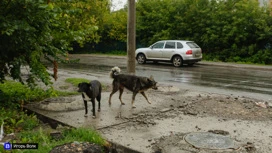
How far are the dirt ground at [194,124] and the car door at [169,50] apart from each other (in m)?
11.8

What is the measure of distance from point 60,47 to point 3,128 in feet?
7.05

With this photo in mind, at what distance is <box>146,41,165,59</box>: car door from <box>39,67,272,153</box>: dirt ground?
12495 mm

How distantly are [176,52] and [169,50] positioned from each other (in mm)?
615

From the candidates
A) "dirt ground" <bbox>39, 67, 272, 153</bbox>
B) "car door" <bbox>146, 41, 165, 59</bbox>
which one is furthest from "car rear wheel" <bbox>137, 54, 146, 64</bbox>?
"dirt ground" <bbox>39, 67, 272, 153</bbox>

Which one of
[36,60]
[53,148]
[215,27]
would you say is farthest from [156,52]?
[53,148]

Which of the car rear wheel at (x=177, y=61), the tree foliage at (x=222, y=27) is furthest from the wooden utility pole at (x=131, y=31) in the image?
the tree foliage at (x=222, y=27)

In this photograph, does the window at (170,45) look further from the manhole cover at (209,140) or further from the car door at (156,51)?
the manhole cover at (209,140)

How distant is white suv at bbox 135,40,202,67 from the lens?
20.0 m

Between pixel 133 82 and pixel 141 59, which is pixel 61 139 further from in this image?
pixel 141 59

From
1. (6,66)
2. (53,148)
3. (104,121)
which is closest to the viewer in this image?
(53,148)

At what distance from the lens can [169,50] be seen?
68.0 ft

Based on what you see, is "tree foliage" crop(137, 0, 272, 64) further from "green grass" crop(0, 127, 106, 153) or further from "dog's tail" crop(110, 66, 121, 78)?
"green grass" crop(0, 127, 106, 153)

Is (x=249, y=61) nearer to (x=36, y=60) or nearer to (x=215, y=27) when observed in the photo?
(x=215, y=27)

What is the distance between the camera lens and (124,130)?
19.0ft
